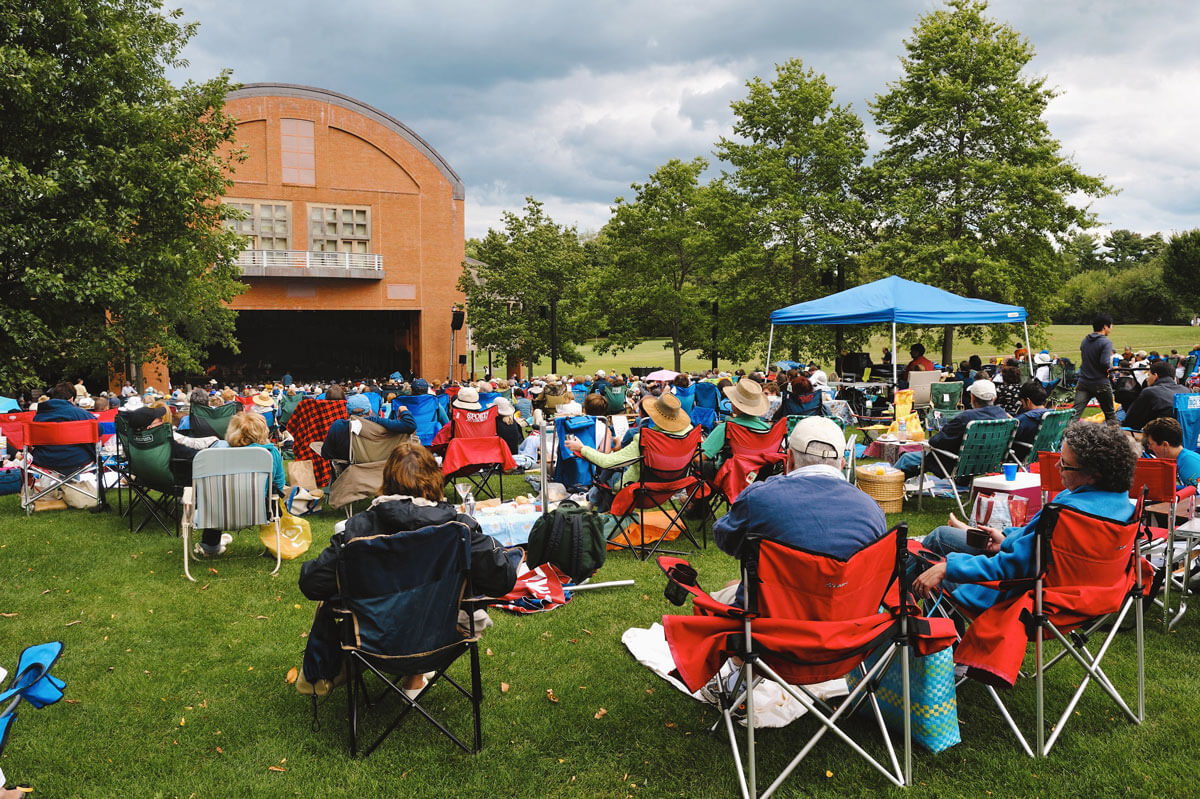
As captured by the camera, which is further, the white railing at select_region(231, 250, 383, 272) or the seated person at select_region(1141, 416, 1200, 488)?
the white railing at select_region(231, 250, 383, 272)

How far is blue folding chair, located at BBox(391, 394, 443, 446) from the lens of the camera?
8.33 meters

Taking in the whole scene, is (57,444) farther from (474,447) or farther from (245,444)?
(474,447)

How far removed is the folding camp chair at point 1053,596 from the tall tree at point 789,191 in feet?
67.4

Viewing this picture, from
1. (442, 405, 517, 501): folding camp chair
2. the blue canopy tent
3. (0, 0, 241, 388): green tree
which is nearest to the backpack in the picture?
(442, 405, 517, 501): folding camp chair

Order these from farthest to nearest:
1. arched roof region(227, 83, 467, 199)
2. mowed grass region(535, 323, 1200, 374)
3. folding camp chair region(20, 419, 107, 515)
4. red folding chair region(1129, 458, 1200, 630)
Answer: mowed grass region(535, 323, 1200, 374), arched roof region(227, 83, 467, 199), folding camp chair region(20, 419, 107, 515), red folding chair region(1129, 458, 1200, 630)

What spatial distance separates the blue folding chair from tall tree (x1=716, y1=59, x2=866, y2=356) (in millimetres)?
15992

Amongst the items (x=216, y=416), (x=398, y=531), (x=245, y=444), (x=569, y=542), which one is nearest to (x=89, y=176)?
(x=216, y=416)

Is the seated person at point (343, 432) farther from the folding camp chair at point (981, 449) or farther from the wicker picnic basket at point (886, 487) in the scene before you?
the folding camp chair at point (981, 449)

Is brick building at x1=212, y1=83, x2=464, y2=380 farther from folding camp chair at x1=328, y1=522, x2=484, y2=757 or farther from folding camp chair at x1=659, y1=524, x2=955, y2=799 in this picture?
folding camp chair at x1=659, y1=524, x2=955, y2=799

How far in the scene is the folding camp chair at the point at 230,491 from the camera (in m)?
5.18

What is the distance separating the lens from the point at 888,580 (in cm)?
258

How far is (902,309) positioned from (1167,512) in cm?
831

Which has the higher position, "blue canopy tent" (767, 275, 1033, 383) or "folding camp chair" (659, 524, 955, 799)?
"blue canopy tent" (767, 275, 1033, 383)

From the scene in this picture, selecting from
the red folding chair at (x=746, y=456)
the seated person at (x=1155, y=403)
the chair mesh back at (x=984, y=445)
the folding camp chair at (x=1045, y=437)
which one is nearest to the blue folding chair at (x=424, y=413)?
the red folding chair at (x=746, y=456)
